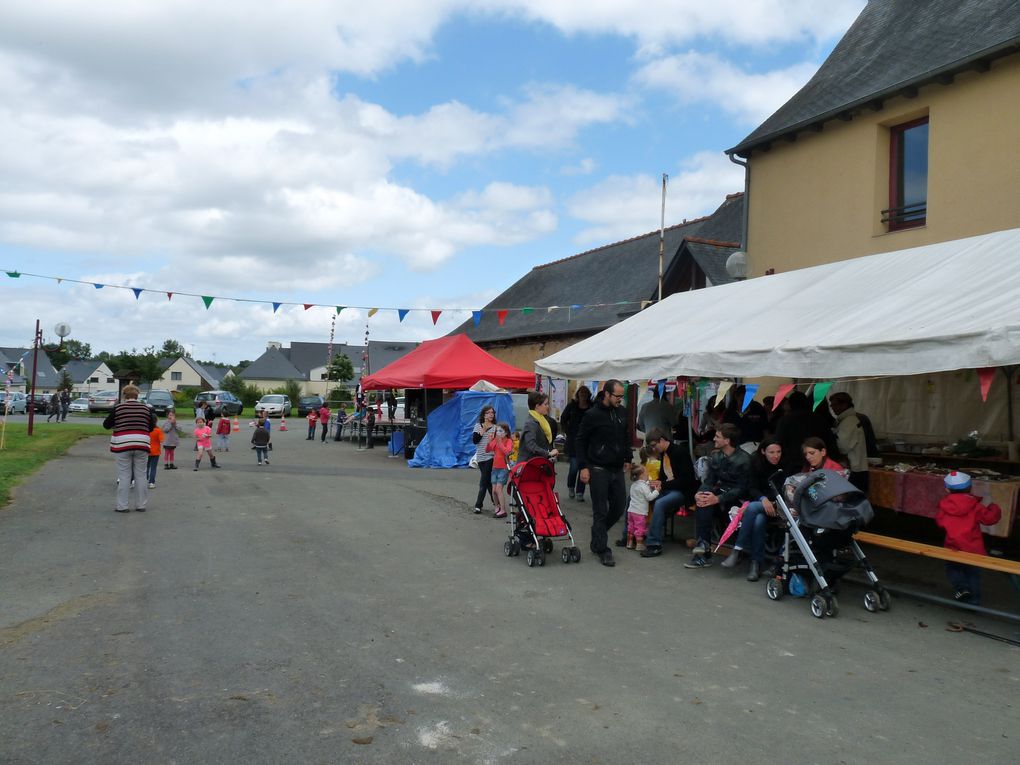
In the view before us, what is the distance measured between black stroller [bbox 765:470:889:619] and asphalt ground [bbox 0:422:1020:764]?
0.22 meters

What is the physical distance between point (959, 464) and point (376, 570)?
6.89m

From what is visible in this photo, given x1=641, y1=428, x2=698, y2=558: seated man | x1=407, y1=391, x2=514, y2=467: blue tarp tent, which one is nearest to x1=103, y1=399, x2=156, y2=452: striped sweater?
x1=641, y1=428, x2=698, y2=558: seated man

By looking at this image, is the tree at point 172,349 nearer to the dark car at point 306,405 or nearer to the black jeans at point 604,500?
the dark car at point 306,405

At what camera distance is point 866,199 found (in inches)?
464

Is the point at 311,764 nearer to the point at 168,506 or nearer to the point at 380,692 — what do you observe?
the point at 380,692

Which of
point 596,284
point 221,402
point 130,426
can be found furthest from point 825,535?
point 221,402

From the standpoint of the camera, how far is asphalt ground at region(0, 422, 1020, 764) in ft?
12.5

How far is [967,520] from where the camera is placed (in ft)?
21.0

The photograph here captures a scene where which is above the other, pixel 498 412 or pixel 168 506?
pixel 498 412

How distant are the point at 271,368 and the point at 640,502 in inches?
3565

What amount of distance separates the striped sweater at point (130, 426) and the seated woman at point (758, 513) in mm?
7335

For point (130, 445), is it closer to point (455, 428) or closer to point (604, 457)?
point (604, 457)

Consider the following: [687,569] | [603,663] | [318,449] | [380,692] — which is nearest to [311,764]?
[380,692]

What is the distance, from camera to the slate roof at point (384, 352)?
278 feet
